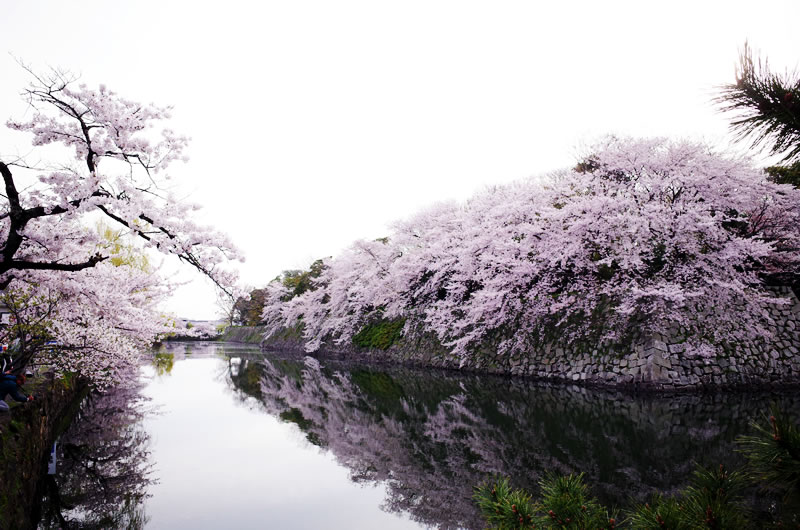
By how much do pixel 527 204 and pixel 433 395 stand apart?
29.2 ft

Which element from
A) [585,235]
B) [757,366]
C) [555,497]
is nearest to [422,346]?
[585,235]

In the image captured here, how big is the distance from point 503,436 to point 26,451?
25.5 feet

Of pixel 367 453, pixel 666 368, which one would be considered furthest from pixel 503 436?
pixel 666 368

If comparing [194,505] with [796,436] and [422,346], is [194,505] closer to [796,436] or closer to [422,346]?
[796,436]

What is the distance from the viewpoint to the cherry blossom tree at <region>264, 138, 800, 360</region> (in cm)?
1397

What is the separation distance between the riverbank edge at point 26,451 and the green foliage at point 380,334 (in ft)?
64.9

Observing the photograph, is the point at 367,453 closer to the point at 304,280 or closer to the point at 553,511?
the point at 553,511

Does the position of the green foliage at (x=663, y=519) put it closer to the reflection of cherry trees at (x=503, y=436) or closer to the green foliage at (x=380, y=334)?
the reflection of cherry trees at (x=503, y=436)

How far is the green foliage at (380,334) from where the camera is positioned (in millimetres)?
30000

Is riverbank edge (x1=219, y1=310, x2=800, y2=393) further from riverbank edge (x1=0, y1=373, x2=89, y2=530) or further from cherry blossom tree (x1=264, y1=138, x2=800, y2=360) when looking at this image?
riverbank edge (x1=0, y1=373, x2=89, y2=530)

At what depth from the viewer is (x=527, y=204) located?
19406 mm

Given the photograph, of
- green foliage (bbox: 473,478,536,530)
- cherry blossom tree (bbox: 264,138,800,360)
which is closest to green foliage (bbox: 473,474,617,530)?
green foliage (bbox: 473,478,536,530)

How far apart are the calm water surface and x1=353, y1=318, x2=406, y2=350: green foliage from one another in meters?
14.2

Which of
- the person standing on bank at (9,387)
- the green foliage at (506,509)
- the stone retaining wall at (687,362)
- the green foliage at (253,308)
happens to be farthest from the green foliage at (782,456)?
the green foliage at (253,308)
